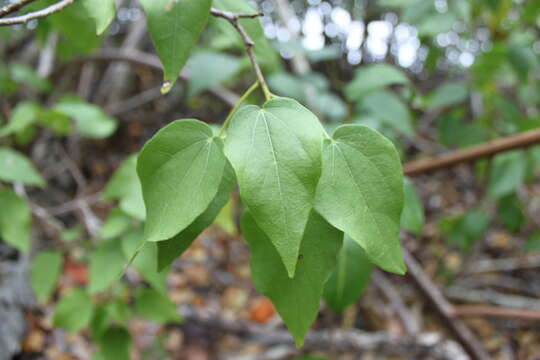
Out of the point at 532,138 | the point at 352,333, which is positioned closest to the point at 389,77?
the point at 532,138

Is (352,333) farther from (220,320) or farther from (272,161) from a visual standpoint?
(272,161)

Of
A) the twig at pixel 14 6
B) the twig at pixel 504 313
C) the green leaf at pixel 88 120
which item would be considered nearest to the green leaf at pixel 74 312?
the green leaf at pixel 88 120

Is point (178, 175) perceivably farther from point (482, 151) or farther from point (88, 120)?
point (88, 120)

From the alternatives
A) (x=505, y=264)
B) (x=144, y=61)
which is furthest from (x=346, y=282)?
(x=505, y=264)

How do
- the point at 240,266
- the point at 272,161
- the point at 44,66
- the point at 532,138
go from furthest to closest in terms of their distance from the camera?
1. the point at 240,266
2. the point at 44,66
3. the point at 532,138
4. the point at 272,161

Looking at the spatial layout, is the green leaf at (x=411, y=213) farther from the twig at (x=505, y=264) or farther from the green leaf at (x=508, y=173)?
the twig at (x=505, y=264)

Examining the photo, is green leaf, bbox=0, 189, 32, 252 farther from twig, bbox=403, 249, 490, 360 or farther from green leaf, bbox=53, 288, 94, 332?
twig, bbox=403, 249, 490, 360

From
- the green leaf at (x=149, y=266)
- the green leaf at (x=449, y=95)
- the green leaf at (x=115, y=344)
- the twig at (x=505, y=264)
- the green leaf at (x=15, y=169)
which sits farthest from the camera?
the twig at (x=505, y=264)
